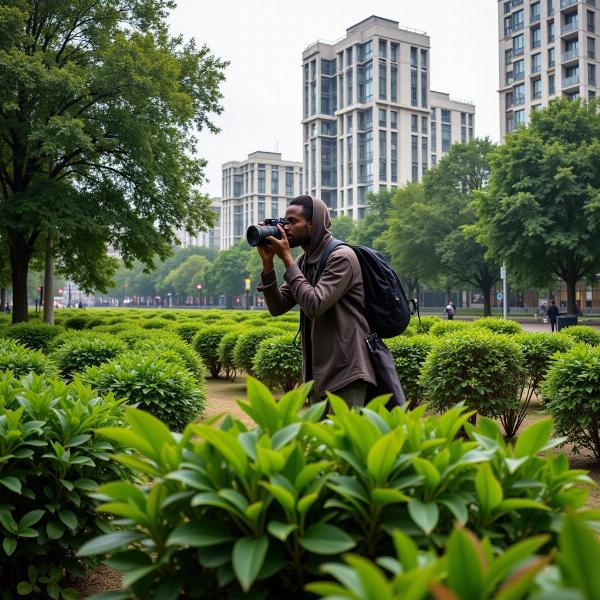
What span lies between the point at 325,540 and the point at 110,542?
0.56 metres

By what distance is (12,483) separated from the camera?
2.64m

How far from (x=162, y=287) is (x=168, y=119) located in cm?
9999

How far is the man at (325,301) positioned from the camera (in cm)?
310

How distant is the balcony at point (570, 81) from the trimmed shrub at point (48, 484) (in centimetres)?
6164

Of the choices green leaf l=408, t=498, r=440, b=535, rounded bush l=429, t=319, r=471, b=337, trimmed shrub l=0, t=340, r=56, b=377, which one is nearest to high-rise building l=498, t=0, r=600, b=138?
rounded bush l=429, t=319, r=471, b=337

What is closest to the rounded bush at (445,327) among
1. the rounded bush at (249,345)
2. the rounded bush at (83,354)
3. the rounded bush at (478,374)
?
the rounded bush at (249,345)

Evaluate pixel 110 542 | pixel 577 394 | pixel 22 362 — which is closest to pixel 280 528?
pixel 110 542

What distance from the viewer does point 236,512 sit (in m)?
1.56

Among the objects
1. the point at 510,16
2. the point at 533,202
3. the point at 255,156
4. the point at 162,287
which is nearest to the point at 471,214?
the point at 533,202

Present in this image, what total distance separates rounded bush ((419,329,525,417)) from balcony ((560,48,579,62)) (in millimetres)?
56765

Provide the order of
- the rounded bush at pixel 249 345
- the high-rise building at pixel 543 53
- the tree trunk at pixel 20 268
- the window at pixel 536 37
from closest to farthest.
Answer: the rounded bush at pixel 249 345, the tree trunk at pixel 20 268, the high-rise building at pixel 543 53, the window at pixel 536 37

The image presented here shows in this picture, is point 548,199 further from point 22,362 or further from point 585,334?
point 22,362

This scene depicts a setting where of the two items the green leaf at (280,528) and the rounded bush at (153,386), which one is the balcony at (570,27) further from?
the green leaf at (280,528)

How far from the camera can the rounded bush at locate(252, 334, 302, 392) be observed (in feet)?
35.5
